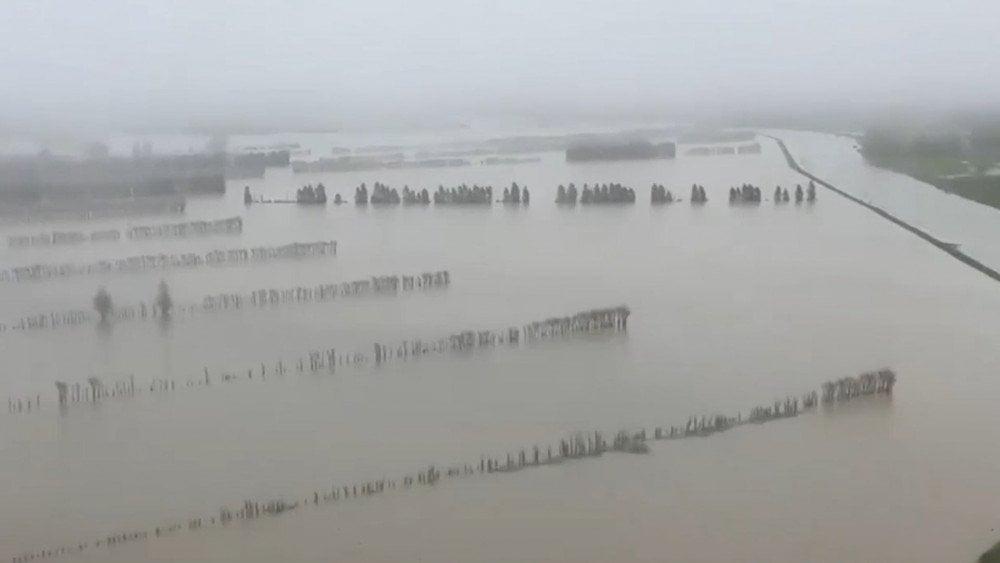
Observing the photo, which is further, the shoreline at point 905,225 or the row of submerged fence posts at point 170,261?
the shoreline at point 905,225

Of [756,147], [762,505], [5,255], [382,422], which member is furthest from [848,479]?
[756,147]

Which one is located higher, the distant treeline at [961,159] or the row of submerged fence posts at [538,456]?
the distant treeline at [961,159]

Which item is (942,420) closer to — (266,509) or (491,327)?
(491,327)

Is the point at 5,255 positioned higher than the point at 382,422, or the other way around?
the point at 5,255

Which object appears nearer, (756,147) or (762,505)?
(762,505)

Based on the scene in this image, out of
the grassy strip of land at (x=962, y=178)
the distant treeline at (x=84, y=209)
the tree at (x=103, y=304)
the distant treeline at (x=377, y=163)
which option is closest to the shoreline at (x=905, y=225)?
the grassy strip of land at (x=962, y=178)

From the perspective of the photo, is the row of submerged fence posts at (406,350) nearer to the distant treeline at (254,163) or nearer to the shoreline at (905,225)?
the distant treeline at (254,163)

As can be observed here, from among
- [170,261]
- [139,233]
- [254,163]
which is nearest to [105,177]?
[139,233]
